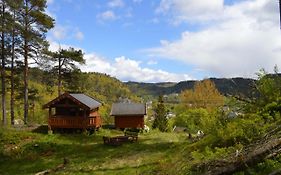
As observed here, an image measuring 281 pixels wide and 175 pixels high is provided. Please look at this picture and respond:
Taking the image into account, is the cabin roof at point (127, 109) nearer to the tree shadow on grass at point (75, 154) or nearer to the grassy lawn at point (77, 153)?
the grassy lawn at point (77, 153)

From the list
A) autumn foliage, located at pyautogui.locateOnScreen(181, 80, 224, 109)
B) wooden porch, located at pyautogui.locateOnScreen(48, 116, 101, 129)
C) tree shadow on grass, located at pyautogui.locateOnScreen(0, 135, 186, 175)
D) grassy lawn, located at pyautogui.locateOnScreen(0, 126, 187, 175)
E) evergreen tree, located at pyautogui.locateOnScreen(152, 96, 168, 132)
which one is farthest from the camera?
autumn foliage, located at pyautogui.locateOnScreen(181, 80, 224, 109)

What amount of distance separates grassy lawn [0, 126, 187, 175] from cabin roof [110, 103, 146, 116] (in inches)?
272

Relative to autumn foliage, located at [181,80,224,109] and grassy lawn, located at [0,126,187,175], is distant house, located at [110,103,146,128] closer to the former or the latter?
grassy lawn, located at [0,126,187,175]

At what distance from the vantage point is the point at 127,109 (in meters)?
39.0

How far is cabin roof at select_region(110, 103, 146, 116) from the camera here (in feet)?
125

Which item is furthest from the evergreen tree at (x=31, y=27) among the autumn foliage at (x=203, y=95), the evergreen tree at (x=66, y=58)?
the autumn foliage at (x=203, y=95)

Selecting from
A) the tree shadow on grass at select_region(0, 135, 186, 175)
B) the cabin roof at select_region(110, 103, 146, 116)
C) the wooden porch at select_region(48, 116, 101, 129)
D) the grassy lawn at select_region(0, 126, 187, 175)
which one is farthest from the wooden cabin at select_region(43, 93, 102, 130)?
the cabin roof at select_region(110, 103, 146, 116)

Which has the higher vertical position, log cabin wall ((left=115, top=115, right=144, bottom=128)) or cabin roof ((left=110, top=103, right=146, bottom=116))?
cabin roof ((left=110, top=103, right=146, bottom=116))

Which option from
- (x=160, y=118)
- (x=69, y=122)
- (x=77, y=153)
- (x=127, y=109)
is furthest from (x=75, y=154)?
(x=160, y=118)

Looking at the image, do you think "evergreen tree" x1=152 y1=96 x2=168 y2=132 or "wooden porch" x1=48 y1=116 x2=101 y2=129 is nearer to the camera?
"wooden porch" x1=48 y1=116 x2=101 y2=129

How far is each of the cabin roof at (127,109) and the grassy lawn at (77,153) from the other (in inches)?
272

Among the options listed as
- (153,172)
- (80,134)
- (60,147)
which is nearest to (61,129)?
(80,134)

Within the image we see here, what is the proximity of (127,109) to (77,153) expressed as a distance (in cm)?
1548

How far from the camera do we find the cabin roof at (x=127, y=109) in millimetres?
38000
